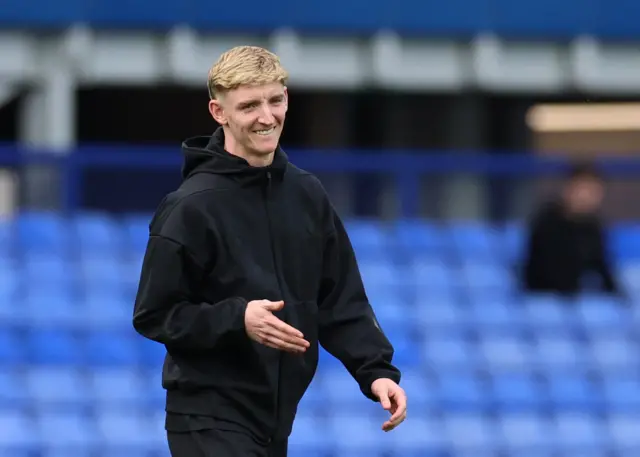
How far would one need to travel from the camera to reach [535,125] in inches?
573

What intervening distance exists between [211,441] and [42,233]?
6593 mm

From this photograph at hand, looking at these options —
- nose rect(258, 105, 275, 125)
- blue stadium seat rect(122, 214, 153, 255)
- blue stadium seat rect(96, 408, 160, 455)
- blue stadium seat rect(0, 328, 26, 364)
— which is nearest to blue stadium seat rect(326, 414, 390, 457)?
blue stadium seat rect(96, 408, 160, 455)

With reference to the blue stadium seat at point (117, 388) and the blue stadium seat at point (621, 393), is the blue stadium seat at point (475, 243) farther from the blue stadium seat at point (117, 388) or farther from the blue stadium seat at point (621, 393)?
the blue stadium seat at point (117, 388)

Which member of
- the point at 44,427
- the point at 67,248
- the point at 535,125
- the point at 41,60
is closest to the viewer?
the point at 44,427

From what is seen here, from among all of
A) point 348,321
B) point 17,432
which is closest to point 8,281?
point 17,432

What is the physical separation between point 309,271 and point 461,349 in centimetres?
682

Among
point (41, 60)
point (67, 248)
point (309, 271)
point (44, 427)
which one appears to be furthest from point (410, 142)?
point (309, 271)

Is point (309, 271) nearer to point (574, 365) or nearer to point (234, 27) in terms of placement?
point (574, 365)

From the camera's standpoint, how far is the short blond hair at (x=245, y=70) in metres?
3.69

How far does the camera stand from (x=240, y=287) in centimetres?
377

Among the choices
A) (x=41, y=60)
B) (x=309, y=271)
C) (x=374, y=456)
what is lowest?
(x=374, y=456)

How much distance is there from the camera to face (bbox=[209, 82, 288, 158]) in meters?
3.71

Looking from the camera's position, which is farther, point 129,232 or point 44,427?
point 129,232

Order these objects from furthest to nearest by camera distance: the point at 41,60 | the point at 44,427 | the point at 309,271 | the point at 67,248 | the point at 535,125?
the point at 535,125 < the point at 41,60 < the point at 67,248 < the point at 44,427 < the point at 309,271
